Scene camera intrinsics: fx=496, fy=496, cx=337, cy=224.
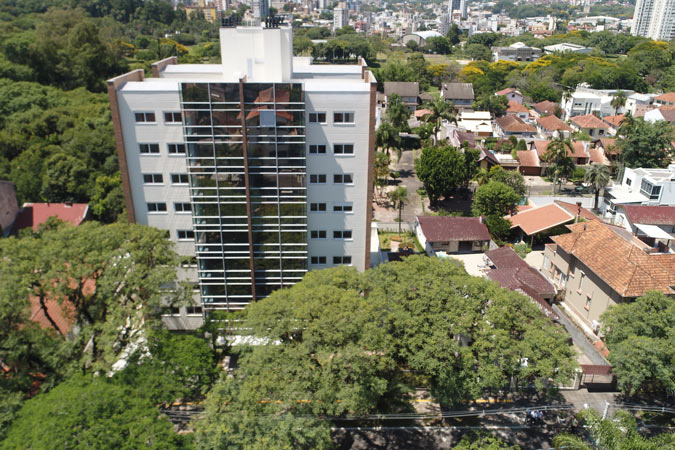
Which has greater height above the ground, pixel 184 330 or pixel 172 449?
pixel 172 449

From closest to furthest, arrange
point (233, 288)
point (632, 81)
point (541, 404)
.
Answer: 1. point (541, 404)
2. point (233, 288)
3. point (632, 81)

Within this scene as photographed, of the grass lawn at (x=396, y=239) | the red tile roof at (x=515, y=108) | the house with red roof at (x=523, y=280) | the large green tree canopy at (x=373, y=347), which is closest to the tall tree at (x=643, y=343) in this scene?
the large green tree canopy at (x=373, y=347)

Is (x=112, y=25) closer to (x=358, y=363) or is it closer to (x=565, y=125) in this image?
(x=565, y=125)

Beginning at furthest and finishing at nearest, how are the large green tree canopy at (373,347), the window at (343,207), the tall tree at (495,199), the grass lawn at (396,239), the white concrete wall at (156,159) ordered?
1. the tall tree at (495,199)
2. the grass lawn at (396,239)
3. the window at (343,207)
4. the white concrete wall at (156,159)
5. the large green tree canopy at (373,347)

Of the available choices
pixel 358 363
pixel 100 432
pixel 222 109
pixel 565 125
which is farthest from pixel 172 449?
pixel 565 125

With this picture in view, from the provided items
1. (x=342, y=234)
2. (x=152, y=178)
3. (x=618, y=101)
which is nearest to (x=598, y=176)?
(x=342, y=234)

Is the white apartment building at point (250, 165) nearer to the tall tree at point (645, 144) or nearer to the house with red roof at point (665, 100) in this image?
the tall tree at point (645, 144)

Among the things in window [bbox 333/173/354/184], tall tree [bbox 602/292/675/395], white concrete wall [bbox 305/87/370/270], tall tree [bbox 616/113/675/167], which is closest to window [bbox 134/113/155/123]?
white concrete wall [bbox 305/87/370/270]
